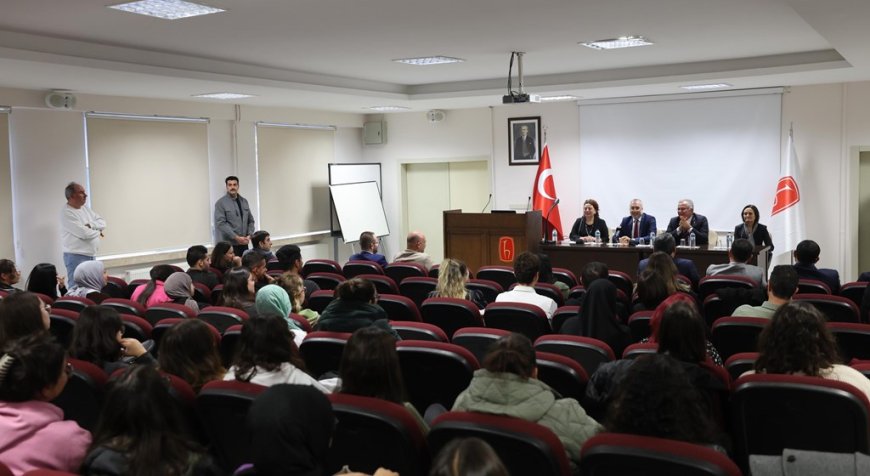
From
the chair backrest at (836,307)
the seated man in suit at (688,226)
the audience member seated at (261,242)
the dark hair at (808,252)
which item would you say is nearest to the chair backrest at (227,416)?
Result: the chair backrest at (836,307)

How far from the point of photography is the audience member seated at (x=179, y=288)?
5426 mm

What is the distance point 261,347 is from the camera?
3.06m

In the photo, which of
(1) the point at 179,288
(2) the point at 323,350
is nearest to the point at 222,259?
(1) the point at 179,288

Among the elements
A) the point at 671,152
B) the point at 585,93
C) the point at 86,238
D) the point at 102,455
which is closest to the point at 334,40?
the point at 86,238

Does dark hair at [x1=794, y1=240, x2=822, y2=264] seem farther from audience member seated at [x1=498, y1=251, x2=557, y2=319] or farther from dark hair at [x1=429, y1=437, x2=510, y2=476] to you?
dark hair at [x1=429, y1=437, x2=510, y2=476]

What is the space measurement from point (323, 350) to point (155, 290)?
2260 mm

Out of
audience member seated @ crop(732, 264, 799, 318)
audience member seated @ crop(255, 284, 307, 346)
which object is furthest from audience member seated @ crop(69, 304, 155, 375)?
audience member seated @ crop(732, 264, 799, 318)

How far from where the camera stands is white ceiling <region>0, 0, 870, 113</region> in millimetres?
5453

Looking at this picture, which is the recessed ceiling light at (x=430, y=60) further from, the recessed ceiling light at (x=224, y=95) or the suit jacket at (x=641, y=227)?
A: the suit jacket at (x=641, y=227)

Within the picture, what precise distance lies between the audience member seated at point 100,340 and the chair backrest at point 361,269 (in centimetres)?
383

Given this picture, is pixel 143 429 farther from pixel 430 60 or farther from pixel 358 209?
pixel 358 209

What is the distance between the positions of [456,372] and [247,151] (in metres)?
8.30

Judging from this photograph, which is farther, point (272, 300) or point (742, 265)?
point (742, 265)

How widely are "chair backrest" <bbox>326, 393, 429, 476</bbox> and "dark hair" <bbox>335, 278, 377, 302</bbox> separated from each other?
1.57 m
